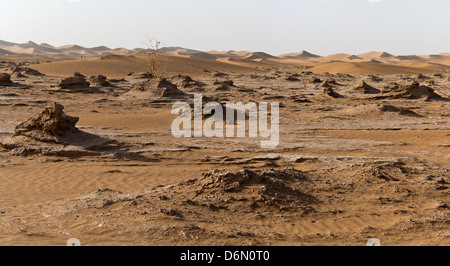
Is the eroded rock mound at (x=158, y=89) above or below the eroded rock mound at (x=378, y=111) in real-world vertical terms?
above

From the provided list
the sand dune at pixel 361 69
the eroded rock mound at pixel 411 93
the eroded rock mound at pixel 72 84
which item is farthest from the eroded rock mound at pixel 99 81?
the sand dune at pixel 361 69

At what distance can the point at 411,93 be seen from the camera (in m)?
18.0

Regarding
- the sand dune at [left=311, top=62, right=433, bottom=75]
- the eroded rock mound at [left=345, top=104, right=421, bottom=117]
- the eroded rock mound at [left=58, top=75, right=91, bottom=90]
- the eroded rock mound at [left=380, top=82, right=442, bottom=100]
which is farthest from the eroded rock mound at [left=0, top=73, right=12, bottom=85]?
the sand dune at [left=311, top=62, right=433, bottom=75]

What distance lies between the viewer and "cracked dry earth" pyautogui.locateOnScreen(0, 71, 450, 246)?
484 centimetres

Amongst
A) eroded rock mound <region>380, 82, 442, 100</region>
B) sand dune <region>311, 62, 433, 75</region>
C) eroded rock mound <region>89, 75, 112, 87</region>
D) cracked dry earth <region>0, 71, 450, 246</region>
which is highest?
sand dune <region>311, 62, 433, 75</region>

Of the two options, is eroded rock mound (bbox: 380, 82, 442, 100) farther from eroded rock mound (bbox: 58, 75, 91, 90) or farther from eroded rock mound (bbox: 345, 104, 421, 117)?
eroded rock mound (bbox: 58, 75, 91, 90)

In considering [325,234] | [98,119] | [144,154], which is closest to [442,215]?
[325,234]

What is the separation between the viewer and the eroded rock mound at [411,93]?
17.9 m

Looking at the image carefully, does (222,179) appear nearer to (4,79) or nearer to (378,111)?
(378,111)

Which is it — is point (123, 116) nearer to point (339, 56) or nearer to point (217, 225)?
point (217, 225)

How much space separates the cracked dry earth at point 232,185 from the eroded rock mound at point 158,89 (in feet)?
13.9

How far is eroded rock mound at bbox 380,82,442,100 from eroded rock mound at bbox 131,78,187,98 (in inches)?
338

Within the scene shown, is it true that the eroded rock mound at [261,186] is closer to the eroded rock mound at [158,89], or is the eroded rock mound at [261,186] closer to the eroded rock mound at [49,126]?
the eroded rock mound at [49,126]

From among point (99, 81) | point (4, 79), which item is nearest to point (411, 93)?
point (99, 81)
